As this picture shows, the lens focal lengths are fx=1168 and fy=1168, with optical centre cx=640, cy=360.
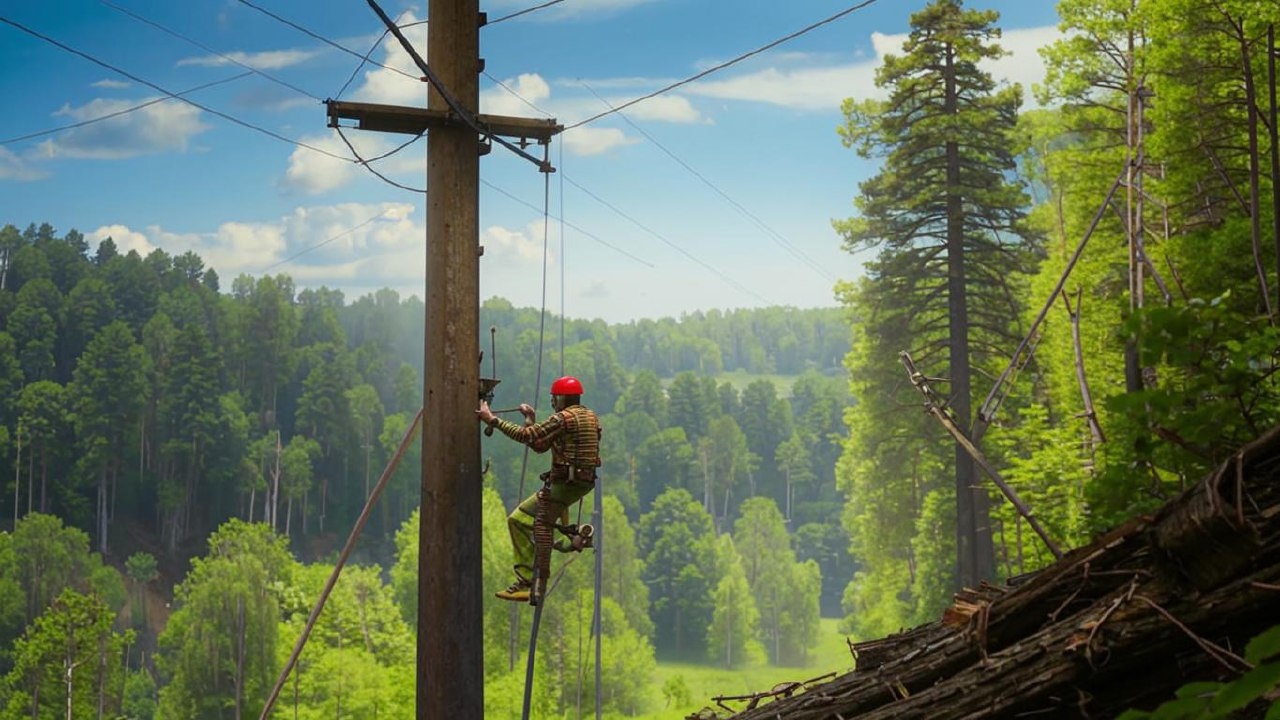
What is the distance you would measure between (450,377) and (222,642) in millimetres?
57597

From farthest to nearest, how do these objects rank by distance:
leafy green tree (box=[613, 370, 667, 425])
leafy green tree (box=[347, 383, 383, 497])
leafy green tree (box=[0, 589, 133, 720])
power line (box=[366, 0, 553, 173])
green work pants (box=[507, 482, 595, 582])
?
leafy green tree (box=[613, 370, 667, 425]) < leafy green tree (box=[347, 383, 383, 497]) < leafy green tree (box=[0, 589, 133, 720]) < green work pants (box=[507, 482, 595, 582]) < power line (box=[366, 0, 553, 173])

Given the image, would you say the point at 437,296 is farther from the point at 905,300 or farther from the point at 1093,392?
the point at 905,300

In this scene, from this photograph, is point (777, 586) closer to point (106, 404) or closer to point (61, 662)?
point (106, 404)

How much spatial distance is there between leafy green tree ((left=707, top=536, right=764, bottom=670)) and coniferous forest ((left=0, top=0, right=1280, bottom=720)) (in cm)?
40

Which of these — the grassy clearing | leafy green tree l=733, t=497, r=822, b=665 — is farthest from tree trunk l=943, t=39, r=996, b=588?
leafy green tree l=733, t=497, r=822, b=665

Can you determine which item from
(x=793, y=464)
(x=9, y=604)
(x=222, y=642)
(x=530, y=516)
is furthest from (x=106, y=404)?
(x=530, y=516)

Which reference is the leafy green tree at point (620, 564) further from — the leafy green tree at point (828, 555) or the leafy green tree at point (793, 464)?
the leafy green tree at point (793, 464)

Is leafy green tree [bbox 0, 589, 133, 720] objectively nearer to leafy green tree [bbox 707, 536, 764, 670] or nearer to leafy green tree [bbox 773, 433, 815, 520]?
leafy green tree [bbox 707, 536, 764, 670]

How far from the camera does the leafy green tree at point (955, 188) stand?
30.8m

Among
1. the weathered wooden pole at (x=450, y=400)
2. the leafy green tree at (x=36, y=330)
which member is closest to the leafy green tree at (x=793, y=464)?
the leafy green tree at (x=36, y=330)

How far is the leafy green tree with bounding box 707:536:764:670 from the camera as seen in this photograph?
303ft

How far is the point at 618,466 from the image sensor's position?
12181 cm

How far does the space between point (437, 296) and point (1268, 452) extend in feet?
14.7

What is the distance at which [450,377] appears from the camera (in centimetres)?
670
